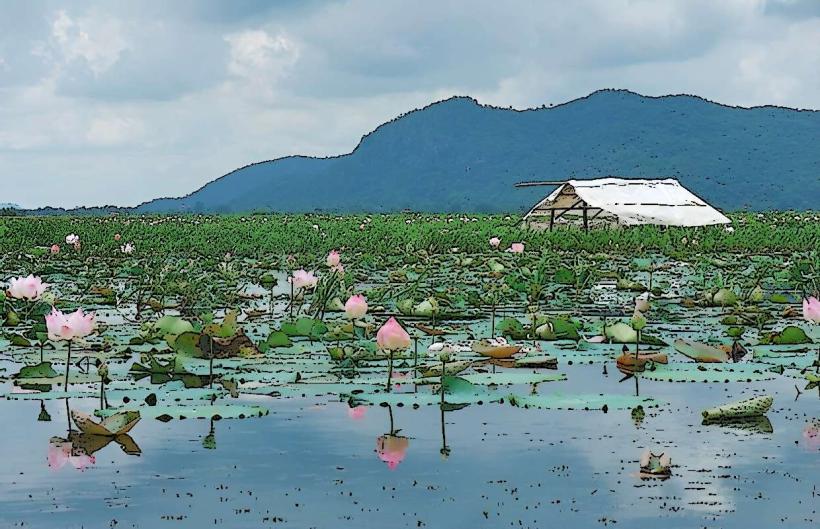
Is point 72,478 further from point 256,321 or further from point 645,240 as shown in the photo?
point 645,240

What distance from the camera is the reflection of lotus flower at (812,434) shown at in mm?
4980

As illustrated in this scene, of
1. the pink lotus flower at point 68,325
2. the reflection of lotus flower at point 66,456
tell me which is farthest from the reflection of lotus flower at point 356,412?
the pink lotus flower at point 68,325

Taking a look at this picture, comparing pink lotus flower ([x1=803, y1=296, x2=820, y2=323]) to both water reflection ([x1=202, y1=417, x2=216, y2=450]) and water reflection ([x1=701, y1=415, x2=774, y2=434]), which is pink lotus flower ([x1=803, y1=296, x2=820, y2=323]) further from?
water reflection ([x1=202, y1=417, x2=216, y2=450])

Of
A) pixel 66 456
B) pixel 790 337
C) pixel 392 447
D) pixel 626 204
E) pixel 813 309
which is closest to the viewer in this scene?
pixel 66 456

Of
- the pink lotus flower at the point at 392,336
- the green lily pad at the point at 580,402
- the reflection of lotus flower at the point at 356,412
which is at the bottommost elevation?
the reflection of lotus flower at the point at 356,412

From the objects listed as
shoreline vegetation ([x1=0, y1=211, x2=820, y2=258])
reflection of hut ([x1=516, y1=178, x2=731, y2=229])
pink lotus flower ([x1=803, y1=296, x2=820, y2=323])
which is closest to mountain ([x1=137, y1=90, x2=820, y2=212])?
reflection of hut ([x1=516, y1=178, x2=731, y2=229])

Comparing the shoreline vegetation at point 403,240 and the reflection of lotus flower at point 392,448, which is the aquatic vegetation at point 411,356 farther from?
the shoreline vegetation at point 403,240

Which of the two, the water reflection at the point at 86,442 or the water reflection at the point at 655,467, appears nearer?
the water reflection at the point at 655,467

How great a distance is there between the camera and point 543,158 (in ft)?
455

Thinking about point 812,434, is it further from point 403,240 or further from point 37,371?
point 403,240

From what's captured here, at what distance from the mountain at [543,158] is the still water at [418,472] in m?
114

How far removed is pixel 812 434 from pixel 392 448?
1637 millimetres

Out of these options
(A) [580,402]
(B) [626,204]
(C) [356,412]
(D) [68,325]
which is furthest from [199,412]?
(B) [626,204]

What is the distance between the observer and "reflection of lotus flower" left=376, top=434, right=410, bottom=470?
4.71 meters
